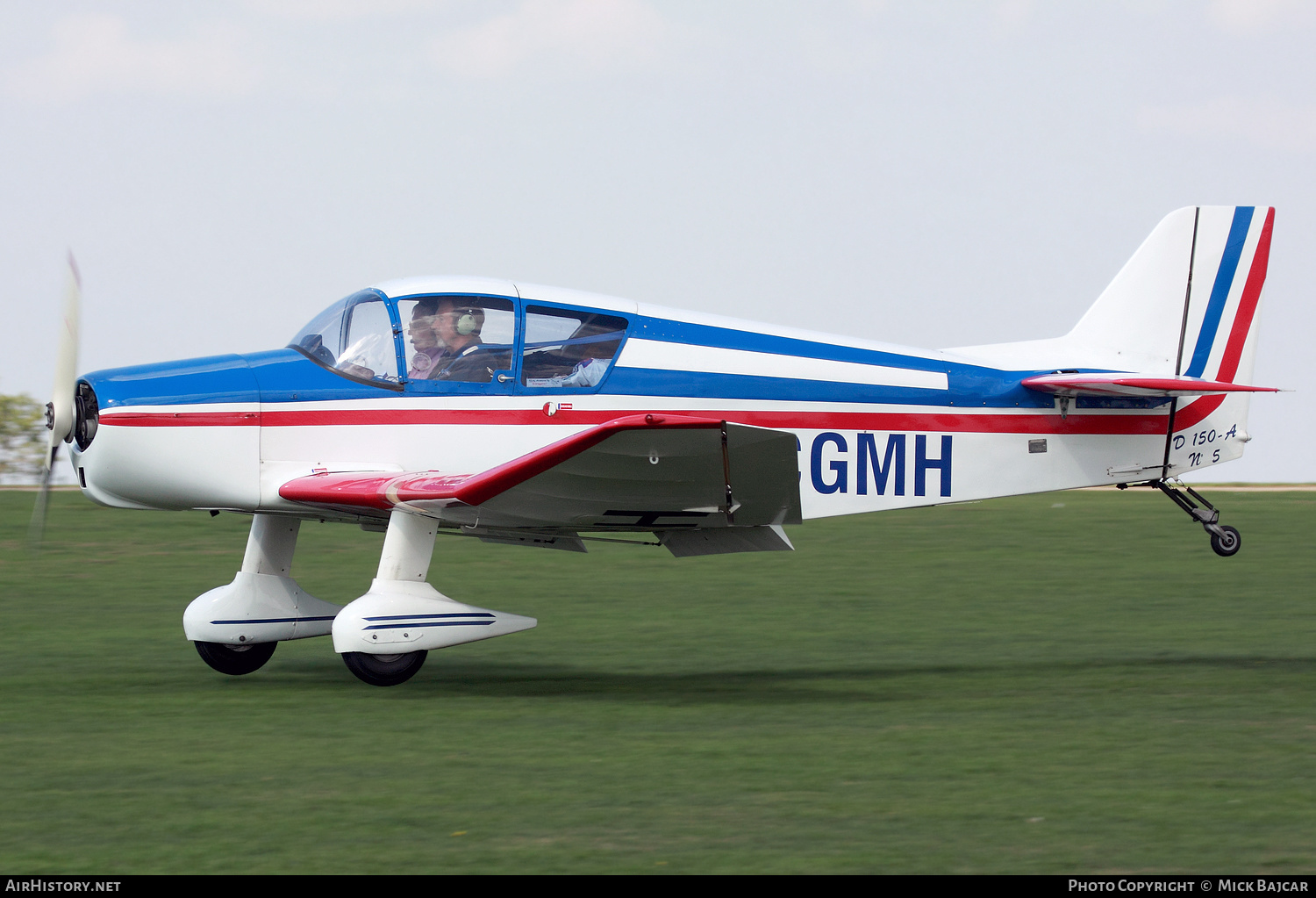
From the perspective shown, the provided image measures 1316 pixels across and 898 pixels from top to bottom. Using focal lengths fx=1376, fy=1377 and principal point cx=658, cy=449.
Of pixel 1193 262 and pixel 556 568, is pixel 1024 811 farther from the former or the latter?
pixel 556 568

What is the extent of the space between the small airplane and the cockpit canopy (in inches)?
0.5

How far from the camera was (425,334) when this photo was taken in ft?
27.0

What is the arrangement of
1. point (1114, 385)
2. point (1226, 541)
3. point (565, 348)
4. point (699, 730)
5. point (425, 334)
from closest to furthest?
point (699, 730) < point (425, 334) < point (565, 348) < point (1114, 385) < point (1226, 541)

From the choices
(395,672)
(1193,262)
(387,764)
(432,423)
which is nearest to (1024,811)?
(387,764)

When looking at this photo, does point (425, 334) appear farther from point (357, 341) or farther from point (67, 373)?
point (67, 373)

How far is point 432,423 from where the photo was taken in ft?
26.9

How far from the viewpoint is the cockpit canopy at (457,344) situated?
8.21 metres

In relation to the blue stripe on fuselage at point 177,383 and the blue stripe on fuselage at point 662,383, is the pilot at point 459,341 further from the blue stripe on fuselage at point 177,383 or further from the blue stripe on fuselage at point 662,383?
the blue stripe on fuselage at point 177,383

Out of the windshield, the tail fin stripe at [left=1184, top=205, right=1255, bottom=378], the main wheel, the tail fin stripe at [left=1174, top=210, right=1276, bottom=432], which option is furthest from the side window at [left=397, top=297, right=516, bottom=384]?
the tail fin stripe at [left=1174, top=210, right=1276, bottom=432]

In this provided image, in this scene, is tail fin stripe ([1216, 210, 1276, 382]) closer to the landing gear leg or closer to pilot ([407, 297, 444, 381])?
the landing gear leg

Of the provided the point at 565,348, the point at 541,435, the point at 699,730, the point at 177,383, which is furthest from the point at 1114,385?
the point at 177,383

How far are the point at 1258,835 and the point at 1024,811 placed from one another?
779 millimetres

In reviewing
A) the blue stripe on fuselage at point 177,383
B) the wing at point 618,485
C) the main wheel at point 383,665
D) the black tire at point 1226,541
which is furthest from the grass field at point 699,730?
the blue stripe on fuselage at point 177,383

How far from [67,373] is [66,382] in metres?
0.05
